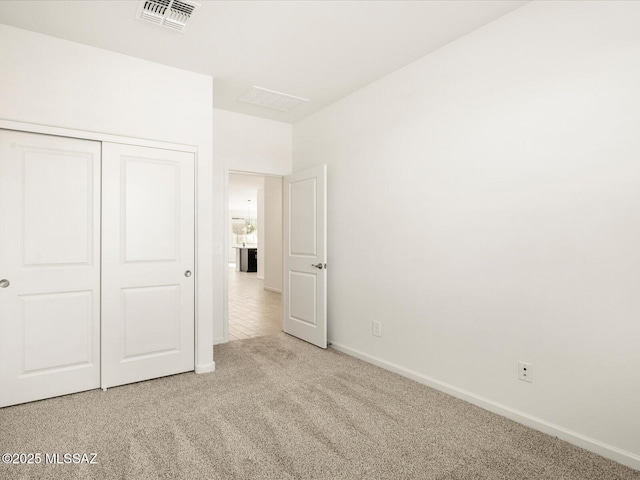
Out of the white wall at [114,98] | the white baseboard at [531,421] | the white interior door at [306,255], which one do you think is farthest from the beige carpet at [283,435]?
the white interior door at [306,255]

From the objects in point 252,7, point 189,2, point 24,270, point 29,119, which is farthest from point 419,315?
point 29,119

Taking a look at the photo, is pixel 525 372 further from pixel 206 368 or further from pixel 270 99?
pixel 270 99

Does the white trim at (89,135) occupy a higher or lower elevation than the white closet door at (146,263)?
higher

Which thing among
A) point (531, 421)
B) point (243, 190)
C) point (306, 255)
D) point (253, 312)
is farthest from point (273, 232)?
point (531, 421)

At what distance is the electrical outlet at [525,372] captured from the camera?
239 centimetres

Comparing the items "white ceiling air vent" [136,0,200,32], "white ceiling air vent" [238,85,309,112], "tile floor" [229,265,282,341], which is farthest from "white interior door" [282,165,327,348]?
"white ceiling air vent" [136,0,200,32]

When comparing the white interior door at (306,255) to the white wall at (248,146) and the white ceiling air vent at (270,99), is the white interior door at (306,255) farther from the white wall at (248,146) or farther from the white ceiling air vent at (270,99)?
the white ceiling air vent at (270,99)

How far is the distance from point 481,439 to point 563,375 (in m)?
0.64

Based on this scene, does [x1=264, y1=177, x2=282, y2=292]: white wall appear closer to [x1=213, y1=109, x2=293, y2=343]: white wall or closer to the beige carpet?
[x1=213, y1=109, x2=293, y2=343]: white wall

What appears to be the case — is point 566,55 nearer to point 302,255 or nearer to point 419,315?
point 419,315

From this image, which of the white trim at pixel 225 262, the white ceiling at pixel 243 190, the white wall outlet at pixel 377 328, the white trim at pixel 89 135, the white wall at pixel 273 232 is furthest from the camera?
the white ceiling at pixel 243 190

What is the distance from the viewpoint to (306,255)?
14.4 feet

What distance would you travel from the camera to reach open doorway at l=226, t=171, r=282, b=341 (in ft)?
17.2

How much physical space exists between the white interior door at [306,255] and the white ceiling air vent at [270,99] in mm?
777
